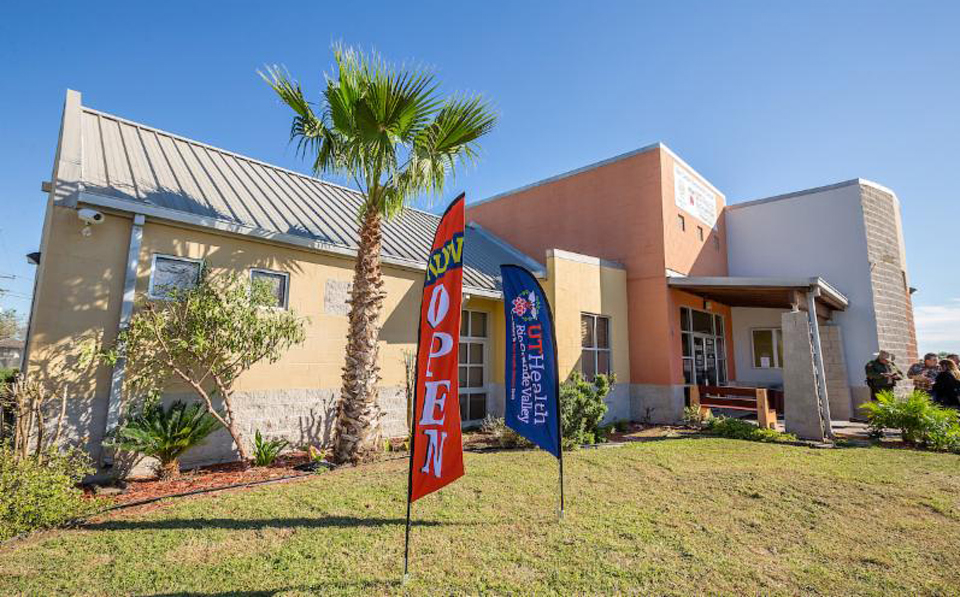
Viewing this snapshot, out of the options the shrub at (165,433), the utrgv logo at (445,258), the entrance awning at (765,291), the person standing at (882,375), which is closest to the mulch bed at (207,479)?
the shrub at (165,433)

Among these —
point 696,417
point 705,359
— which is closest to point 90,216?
point 696,417

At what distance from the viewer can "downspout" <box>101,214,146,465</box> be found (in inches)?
236

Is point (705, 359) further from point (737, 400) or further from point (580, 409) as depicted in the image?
point (580, 409)

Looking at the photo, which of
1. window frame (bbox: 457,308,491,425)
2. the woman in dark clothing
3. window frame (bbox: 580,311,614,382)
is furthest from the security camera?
the woman in dark clothing

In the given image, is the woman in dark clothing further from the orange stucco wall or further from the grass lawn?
the orange stucco wall

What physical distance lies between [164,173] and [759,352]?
17.7m

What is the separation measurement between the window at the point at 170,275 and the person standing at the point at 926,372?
15.7 meters

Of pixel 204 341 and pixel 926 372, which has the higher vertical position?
pixel 204 341

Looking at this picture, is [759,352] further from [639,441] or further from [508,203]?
[508,203]

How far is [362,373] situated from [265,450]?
1.94 meters

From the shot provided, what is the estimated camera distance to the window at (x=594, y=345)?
1156 cm

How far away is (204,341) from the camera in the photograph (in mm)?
6273

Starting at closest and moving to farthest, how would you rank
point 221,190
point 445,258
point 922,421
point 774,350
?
point 445,258, point 221,190, point 922,421, point 774,350

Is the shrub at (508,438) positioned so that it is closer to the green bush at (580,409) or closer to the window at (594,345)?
the green bush at (580,409)
